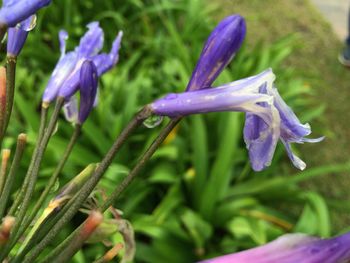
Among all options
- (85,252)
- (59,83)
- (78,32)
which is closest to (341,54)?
(78,32)

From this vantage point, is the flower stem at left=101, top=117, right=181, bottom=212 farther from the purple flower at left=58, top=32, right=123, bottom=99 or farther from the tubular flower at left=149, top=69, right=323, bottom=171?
the purple flower at left=58, top=32, right=123, bottom=99

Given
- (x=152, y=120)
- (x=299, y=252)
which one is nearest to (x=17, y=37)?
(x=152, y=120)

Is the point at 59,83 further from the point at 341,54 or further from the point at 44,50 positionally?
the point at 341,54

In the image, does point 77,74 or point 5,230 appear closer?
point 5,230

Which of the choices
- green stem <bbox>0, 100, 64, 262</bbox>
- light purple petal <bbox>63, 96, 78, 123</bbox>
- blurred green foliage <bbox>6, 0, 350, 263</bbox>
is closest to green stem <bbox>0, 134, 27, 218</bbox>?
green stem <bbox>0, 100, 64, 262</bbox>

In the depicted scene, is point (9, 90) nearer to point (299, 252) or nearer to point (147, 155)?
point (147, 155)

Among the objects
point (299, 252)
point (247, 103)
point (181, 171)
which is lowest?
point (181, 171)

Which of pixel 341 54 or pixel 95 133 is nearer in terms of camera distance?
pixel 95 133
